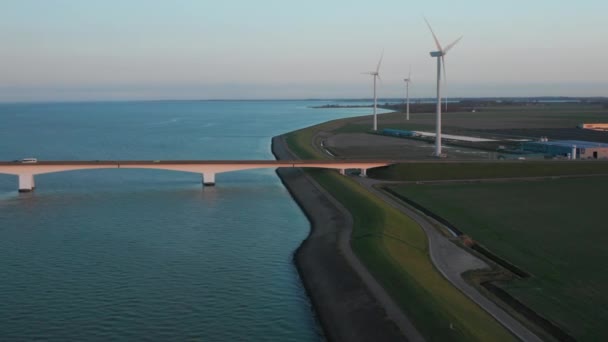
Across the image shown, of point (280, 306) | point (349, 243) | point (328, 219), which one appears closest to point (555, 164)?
point (328, 219)

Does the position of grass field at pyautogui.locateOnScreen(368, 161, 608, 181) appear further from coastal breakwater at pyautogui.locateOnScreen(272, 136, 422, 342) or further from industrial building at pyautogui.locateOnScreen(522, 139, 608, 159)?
coastal breakwater at pyautogui.locateOnScreen(272, 136, 422, 342)

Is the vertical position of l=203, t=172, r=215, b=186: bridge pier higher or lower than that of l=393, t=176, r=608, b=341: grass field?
higher

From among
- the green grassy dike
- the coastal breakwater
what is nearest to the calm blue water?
the coastal breakwater


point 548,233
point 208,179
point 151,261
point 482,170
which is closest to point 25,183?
point 208,179

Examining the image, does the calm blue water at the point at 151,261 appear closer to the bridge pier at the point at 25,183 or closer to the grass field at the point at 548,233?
the bridge pier at the point at 25,183

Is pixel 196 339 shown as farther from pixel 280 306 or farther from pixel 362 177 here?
pixel 362 177

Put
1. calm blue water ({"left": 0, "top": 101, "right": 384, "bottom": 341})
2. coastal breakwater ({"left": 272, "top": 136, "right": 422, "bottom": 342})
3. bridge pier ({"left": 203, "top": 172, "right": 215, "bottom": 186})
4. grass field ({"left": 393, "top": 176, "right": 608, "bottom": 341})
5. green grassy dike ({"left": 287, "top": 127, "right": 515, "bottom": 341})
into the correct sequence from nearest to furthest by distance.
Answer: green grassy dike ({"left": 287, "top": 127, "right": 515, "bottom": 341}), coastal breakwater ({"left": 272, "top": 136, "right": 422, "bottom": 342}), calm blue water ({"left": 0, "top": 101, "right": 384, "bottom": 341}), grass field ({"left": 393, "top": 176, "right": 608, "bottom": 341}), bridge pier ({"left": 203, "top": 172, "right": 215, "bottom": 186})

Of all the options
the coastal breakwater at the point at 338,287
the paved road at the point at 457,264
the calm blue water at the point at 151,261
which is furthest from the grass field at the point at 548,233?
the calm blue water at the point at 151,261
